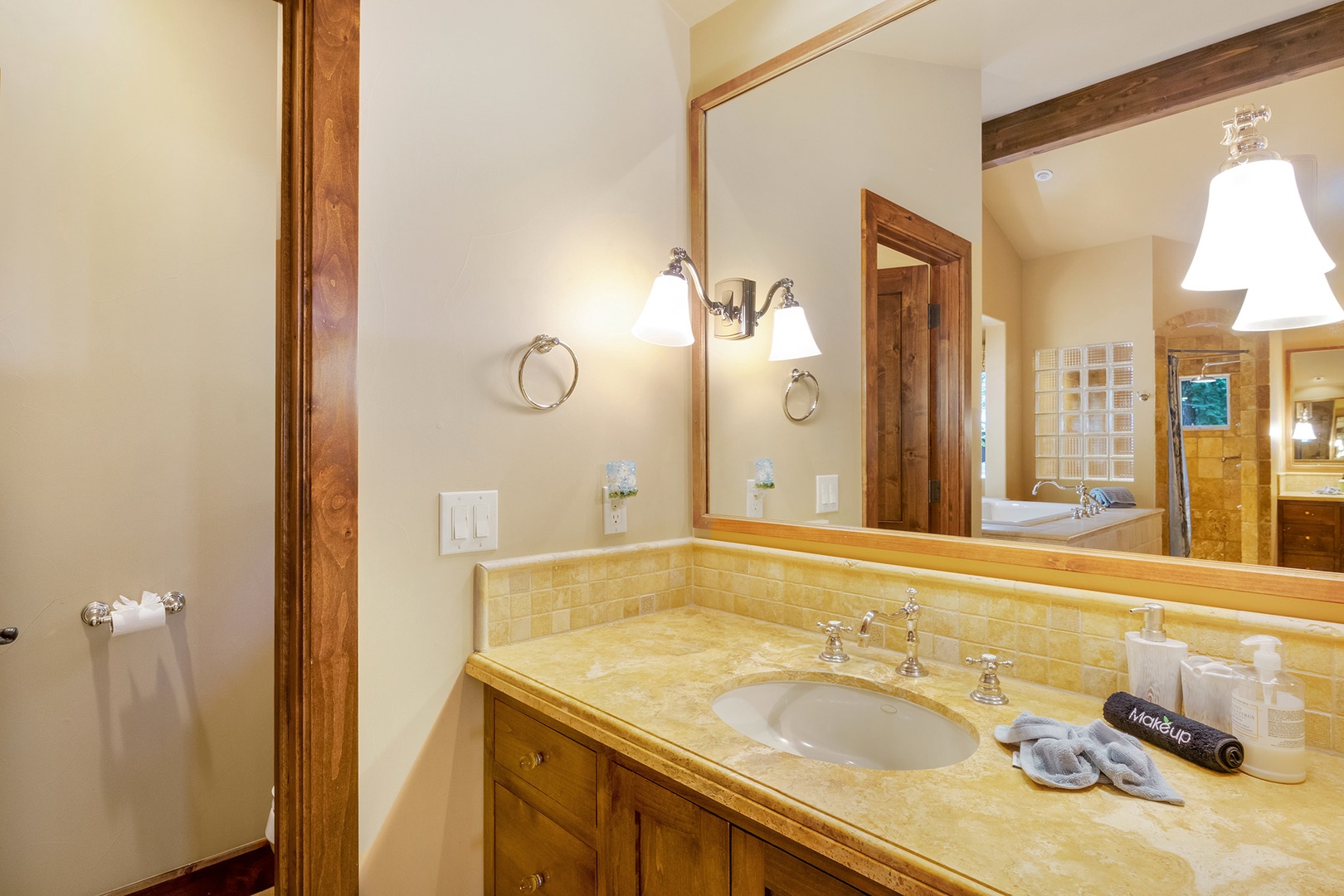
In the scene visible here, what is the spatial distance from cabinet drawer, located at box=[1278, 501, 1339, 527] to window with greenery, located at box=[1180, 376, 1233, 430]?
0.46 feet

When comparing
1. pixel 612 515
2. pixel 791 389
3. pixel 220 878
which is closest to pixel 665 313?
pixel 791 389

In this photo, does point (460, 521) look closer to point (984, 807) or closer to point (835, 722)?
point (835, 722)

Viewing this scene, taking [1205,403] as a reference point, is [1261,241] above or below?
above

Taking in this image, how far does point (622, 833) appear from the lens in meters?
0.99

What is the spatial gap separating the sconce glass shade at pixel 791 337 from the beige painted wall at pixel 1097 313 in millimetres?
492

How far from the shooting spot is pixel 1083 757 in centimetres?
81

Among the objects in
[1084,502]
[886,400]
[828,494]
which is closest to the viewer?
[1084,502]

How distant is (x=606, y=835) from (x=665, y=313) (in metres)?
1.08

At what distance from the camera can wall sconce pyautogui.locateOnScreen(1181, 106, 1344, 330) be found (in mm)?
893

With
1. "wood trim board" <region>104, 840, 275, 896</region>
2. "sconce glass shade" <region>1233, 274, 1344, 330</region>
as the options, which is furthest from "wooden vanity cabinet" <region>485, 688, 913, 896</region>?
"wood trim board" <region>104, 840, 275, 896</region>

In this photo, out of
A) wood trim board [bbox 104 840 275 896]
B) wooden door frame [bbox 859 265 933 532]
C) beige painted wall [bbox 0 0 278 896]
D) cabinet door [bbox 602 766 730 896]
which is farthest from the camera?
wood trim board [bbox 104 840 275 896]

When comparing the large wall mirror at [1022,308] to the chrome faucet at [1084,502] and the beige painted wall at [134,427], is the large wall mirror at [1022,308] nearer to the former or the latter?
the chrome faucet at [1084,502]

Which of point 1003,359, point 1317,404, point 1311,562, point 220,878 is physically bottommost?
point 220,878

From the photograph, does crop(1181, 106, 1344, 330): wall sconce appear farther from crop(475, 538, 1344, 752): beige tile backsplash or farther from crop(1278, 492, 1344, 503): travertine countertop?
crop(475, 538, 1344, 752): beige tile backsplash
